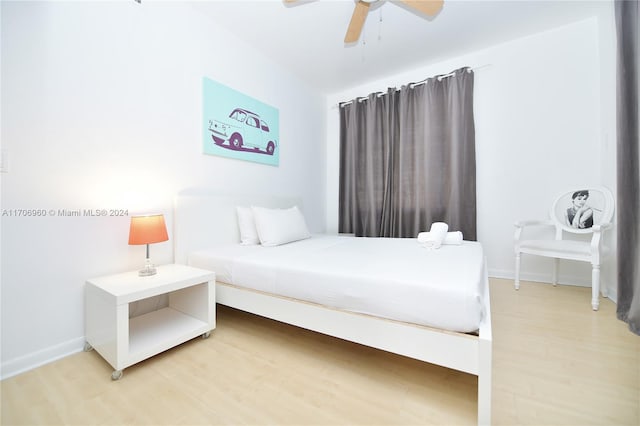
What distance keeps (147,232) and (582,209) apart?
3666 mm

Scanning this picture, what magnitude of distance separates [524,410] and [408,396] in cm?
46

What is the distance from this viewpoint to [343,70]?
332 cm

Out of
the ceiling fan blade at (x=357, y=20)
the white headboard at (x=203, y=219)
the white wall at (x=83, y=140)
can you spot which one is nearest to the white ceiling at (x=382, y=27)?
the ceiling fan blade at (x=357, y=20)

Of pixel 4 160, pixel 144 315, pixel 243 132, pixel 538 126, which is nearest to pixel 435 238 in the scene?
pixel 538 126

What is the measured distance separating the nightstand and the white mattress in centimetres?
22

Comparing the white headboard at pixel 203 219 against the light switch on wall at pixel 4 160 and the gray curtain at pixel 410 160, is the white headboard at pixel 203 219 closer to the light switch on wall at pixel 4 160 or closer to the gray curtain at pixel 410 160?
the light switch on wall at pixel 4 160

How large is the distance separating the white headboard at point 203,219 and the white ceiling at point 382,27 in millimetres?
1614

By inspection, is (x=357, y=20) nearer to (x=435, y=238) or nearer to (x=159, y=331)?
(x=435, y=238)

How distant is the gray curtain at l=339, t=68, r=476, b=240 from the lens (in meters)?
3.02

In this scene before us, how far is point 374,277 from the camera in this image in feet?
4.11

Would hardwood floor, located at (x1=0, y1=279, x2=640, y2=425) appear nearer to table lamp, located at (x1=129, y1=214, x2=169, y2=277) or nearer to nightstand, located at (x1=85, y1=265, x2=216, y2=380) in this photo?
nightstand, located at (x1=85, y1=265, x2=216, y2=380)

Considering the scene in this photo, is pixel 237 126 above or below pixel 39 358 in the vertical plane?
above

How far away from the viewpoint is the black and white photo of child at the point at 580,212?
2.42 meters

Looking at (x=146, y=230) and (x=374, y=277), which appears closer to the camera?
(x=374, y=277)
